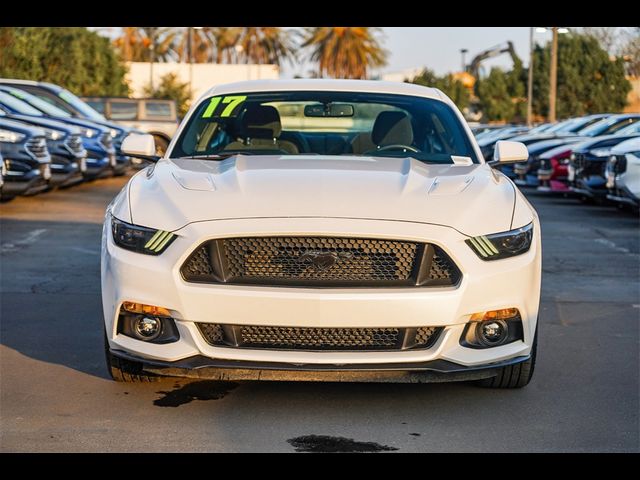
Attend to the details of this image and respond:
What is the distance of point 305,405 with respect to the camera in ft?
18.7

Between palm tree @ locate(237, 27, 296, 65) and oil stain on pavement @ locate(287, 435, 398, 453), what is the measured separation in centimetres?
7415

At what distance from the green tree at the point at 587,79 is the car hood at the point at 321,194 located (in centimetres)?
5230

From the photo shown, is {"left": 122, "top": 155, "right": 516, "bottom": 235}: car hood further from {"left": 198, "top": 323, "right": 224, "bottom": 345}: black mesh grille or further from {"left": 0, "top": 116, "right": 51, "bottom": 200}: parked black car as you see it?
{"left": 0, "top": 116, "right": 51, "bottom": 200}: parked black car

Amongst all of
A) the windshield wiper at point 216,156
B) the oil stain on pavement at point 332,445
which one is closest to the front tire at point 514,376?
the oil stain on pavement at point 332,445

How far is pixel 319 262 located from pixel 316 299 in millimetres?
183

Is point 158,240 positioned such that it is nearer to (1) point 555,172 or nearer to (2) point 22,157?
(2) point 22,157

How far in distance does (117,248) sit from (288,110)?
433 cm

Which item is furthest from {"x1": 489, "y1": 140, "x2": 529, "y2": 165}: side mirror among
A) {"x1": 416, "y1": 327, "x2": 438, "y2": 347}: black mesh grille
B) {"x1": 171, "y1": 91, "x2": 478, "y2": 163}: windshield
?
{"x1": 416, "y1": 327, "x2": 438, "y2": 347}: black mesh grille

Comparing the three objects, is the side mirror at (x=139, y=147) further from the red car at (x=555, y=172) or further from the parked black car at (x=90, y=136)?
the red car at (x=555, y=172)

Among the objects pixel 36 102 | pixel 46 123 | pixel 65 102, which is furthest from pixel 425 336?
pixel 65 102

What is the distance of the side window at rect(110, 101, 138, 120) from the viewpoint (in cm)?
3372

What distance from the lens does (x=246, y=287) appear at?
208 inches

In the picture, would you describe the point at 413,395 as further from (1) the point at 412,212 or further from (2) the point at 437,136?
(2) the point at 437,136

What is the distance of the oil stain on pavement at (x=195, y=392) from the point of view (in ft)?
18.9
